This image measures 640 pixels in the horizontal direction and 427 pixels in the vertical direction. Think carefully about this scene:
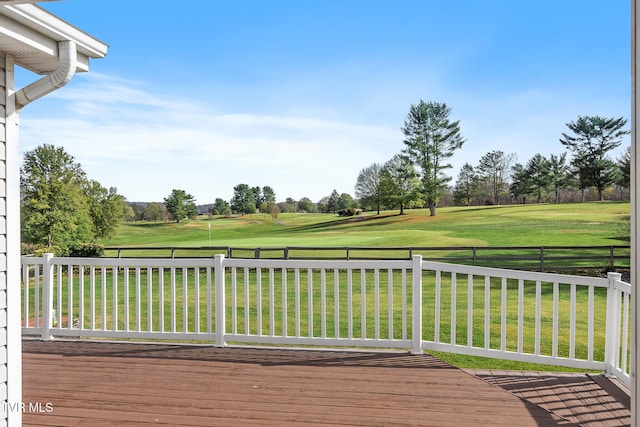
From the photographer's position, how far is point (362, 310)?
12.4 feet

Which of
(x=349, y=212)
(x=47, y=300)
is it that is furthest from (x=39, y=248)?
(x=47, y=300)

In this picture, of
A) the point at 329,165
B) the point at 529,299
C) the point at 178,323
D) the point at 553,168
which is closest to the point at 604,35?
the point at 553,168

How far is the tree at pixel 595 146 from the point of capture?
15.6 metres

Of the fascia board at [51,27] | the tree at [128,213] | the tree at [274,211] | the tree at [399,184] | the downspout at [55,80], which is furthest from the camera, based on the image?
the tree at [399,184]

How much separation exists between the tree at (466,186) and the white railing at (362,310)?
21.9 feet

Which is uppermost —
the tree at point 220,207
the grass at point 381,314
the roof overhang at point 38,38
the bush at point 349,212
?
the roof overhang at point 38,38

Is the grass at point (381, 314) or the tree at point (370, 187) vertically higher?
the tree at point (370, 187)

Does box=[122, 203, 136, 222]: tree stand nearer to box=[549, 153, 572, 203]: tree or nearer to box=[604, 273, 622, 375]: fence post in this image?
box=[549, 153, 572, 203]: tree

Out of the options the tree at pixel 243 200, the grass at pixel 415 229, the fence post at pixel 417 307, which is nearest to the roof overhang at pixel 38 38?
the fence post at pixel 417 307

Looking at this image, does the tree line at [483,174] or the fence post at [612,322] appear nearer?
the fence post at [612,322]

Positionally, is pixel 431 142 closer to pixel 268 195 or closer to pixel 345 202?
pixel 345 202

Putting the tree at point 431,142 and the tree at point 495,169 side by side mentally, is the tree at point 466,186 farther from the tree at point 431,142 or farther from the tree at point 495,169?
the tree at point 431,142

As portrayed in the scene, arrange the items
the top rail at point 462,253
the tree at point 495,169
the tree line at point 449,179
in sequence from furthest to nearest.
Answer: the tree at point 495,169
the tree line at point 449,179
the top rail at point 462,253

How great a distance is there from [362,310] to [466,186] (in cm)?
1590
